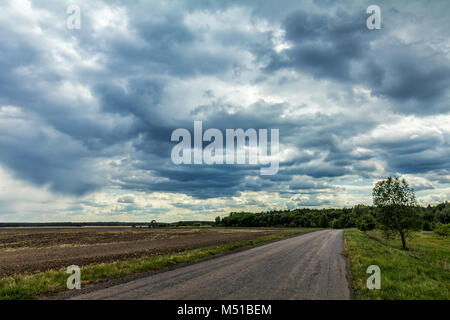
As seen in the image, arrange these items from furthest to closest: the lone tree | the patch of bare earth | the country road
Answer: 1. the lone tree
2. the patch of bare earth
3. the country road

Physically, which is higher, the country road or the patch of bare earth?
the country road

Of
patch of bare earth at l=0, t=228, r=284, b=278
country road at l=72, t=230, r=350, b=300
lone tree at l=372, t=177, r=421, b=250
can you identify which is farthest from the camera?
lone tree at l=372, t=177, r=421, b=250

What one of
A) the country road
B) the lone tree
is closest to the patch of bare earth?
the country road

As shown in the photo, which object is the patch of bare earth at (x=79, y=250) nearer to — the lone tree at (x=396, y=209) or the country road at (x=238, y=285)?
the country road at (x=238, y=285)

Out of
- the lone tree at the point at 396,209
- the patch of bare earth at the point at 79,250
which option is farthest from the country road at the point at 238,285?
the lone tree at the point at 396,209

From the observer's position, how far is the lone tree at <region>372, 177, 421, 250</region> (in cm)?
3628

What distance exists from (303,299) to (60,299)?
9.48 metres

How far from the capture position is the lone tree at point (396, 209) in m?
36.3

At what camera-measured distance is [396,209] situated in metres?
37.5

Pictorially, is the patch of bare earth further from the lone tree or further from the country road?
the lone tree
